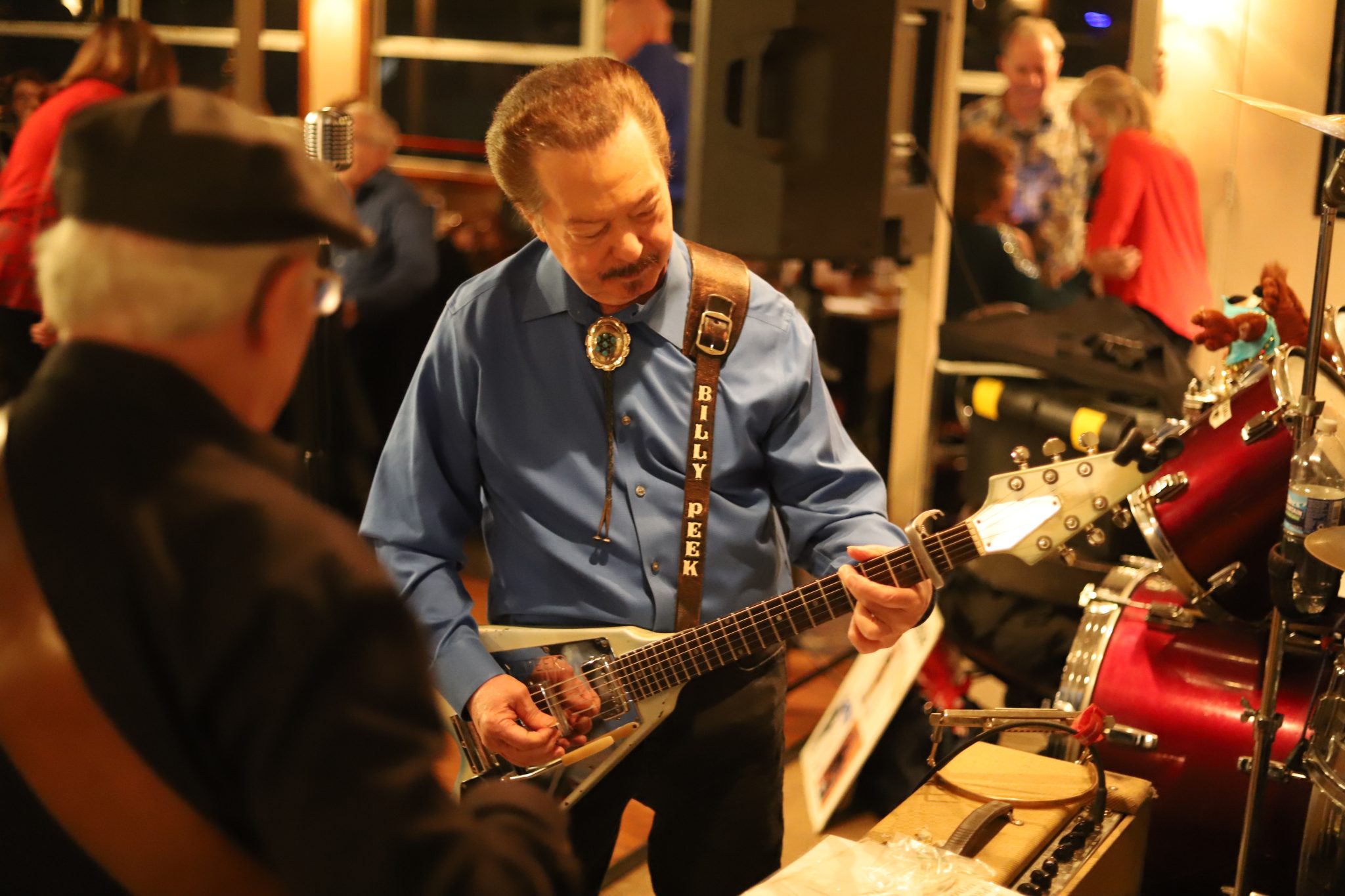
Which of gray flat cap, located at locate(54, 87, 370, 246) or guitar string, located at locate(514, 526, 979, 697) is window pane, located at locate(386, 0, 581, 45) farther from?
gray flat cap, located at locate(54, 87, 370, 246)

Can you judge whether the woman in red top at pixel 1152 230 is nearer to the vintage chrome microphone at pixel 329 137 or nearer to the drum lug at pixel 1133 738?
the drum lug at pixel 1133 738

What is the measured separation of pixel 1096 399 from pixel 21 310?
9.55 ft

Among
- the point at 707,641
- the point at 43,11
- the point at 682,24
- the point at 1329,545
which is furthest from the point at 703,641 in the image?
the point at 682,24

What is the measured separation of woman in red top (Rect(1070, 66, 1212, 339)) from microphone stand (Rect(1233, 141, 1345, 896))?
83.3 inches

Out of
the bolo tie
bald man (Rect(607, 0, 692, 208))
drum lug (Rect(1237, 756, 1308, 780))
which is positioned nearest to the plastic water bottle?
drum lug (Rect(1237, 756, 1308, 780))

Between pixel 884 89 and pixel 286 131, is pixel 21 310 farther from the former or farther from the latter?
pixel 286 131

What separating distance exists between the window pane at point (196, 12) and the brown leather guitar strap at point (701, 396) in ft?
11.5

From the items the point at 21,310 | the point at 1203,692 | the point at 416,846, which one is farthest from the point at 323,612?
the point at 21,310

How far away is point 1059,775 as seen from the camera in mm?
2080

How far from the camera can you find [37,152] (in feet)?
11.2

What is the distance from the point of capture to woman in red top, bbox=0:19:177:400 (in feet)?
11.0

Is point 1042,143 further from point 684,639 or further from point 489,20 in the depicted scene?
point 684,639

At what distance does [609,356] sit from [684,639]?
413 millimetres

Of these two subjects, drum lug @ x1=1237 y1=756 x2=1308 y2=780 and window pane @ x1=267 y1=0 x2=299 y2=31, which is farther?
window pane @ x1=267 y1=0 x2=299 y2=31
